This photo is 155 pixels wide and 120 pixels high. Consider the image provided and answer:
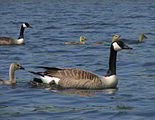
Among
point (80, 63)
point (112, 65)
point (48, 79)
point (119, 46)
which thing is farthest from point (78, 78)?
point (80, 63)

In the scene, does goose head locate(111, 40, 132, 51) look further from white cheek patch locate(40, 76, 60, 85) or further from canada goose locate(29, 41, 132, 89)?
white cheek patch locate(40, 76, 60, 85)

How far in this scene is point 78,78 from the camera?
46.4 feet

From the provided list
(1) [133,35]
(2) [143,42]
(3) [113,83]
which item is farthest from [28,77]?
(1) [133,35]

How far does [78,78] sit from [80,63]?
4.29m

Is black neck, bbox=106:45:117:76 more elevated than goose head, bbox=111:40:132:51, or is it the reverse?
goose head, bbox=111:40:132:51

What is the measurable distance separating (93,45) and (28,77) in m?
8.79

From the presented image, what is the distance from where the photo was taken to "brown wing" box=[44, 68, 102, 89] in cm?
1409

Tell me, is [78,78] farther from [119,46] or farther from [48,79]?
[119,46]

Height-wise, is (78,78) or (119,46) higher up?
(119,46)

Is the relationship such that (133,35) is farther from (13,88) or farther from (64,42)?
(13,88)

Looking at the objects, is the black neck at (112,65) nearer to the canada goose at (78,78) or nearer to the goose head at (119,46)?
the canada goose at (78,78)

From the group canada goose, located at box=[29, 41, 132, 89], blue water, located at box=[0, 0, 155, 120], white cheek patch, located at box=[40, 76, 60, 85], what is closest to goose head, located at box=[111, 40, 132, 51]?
canada goose, located at box=[29, 41, 132, 89]

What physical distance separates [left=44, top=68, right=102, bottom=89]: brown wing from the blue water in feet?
1.25

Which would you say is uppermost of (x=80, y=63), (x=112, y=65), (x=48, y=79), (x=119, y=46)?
(x=119, y=46)
